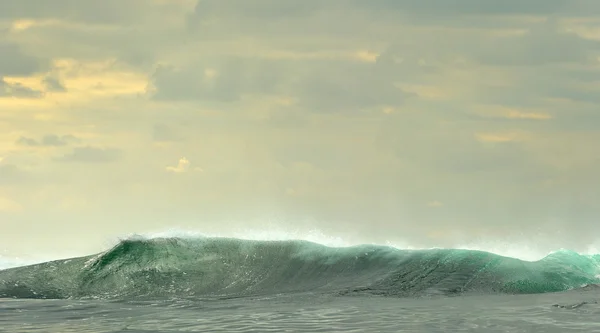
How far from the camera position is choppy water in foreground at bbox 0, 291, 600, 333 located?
12.0 m

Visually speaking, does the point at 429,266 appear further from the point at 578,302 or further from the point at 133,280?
the point at 133,280

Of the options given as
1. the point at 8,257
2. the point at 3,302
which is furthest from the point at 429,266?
the point at 8,257

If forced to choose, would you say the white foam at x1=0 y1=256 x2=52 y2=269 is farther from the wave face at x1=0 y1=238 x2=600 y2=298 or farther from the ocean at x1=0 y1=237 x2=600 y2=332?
the ocean at x1=0 y1=237 x2=600 y2=332

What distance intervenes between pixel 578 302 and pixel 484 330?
4945mm

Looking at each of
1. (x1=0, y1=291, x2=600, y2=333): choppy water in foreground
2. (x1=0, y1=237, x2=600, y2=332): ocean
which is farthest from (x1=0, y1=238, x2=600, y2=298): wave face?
(x1=0, y1=291, x2=600, y2=333): choppy water in foreground

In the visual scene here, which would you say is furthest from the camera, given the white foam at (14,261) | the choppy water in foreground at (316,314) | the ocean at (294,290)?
the white foam at (14,261)

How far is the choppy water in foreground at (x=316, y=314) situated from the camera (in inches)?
474

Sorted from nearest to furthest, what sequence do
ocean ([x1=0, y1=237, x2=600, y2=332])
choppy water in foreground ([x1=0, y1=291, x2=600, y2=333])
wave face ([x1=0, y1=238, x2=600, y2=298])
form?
choppy water in foreground ([x1=0, y1=291, x2=600, y2=333])
ocean ([x1=0, y1=237, x2=600, y2=332])
wave face ([x1=0, y1=238, x2=600, y2=298])

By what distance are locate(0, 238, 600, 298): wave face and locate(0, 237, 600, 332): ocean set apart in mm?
37

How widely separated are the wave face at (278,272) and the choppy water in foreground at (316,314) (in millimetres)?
1742

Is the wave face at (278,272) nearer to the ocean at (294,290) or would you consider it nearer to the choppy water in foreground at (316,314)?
the ocean at (294,290)

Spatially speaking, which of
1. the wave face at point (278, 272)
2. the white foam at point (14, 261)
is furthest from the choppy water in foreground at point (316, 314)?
the white foam at point (14, 261)

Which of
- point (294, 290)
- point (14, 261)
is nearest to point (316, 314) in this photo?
point (294, 290)

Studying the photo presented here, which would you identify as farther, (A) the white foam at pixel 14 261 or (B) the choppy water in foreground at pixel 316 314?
(A) the white foam at pixel 14 261
